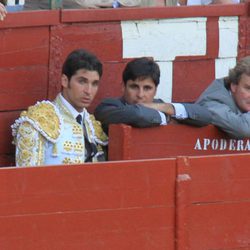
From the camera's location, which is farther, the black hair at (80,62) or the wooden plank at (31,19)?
the wooden plank at (31,19)

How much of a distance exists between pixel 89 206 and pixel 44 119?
57 cm

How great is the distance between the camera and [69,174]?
20.3 feet

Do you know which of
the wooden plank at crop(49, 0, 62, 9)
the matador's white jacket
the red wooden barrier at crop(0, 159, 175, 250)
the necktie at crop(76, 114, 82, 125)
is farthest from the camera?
the wooden plank at crop(49, 0, 62, 9)

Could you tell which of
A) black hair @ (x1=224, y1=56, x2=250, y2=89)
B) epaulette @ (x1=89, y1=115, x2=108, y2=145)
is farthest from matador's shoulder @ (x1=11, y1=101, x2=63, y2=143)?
black hair @ (x1=224, y1=56, x2=250, y2=89)

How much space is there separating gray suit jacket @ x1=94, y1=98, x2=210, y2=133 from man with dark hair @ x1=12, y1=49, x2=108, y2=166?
8 cm

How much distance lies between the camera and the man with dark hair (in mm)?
6555

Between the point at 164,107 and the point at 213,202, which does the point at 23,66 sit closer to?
the point at 164,107

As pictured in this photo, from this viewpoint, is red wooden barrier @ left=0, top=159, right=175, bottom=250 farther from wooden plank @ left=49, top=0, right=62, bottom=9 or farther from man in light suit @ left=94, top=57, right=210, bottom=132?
wooden plank @ left=49, top=0, right=62, bottom=9

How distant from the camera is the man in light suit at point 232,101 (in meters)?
6.99

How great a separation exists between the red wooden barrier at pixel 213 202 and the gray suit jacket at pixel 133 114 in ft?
1.27

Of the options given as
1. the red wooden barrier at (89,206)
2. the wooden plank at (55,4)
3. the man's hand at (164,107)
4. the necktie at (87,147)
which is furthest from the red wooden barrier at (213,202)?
the wooden plank at (55,4)

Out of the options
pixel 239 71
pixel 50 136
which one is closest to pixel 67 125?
pixel 50 136

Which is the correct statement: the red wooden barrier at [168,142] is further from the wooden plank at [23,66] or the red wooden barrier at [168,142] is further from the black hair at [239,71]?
the wooden plank at [23,66]

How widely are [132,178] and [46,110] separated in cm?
62
